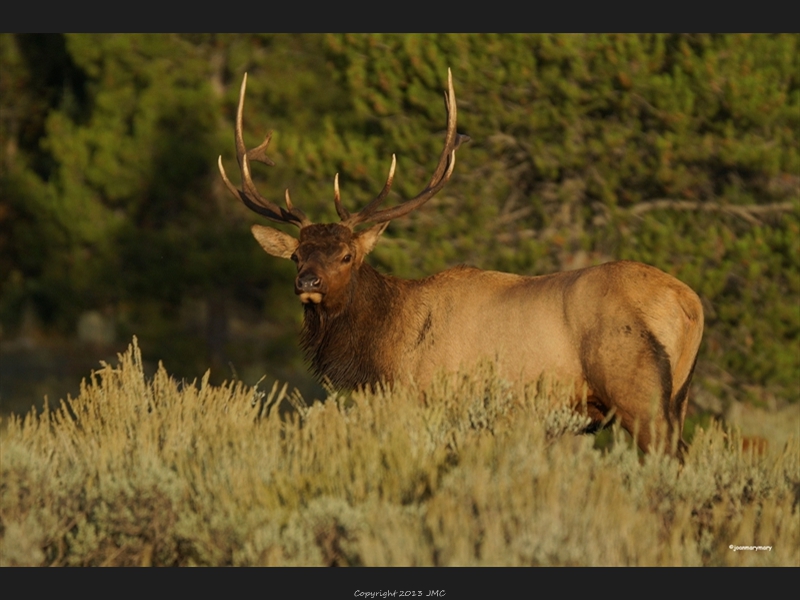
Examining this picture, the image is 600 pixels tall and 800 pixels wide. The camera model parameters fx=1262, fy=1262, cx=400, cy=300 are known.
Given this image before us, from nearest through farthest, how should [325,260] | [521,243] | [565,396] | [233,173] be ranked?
[565,396] → [325,260] → [521,243] → [233,173]

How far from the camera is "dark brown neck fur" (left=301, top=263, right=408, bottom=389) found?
8039mm

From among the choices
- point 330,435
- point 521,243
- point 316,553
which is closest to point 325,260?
point 330,435

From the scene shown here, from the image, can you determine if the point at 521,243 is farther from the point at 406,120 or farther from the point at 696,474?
the point at 696,474

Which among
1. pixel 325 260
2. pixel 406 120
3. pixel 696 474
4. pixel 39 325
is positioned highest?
pixel 406 120

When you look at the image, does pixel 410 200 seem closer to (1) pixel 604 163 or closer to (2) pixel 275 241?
(2) pixel 275 241

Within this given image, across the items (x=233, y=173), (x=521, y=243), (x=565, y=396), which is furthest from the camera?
(x=233, y=173)

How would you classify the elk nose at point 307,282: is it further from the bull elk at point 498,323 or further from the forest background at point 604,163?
the forest background at point 604,163

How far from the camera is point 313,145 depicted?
13.1 meters

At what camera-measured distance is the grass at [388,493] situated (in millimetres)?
5555

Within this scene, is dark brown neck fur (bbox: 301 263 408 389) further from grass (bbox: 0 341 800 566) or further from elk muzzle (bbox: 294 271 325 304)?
grass (bbox: 0 341 800 566)

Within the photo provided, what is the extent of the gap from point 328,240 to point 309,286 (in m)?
0.44

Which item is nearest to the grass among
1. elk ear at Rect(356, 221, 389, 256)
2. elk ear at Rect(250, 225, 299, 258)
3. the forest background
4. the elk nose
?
the elk nose

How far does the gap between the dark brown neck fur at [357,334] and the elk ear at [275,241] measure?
46 centimetres

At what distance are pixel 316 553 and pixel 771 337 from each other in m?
8.18
